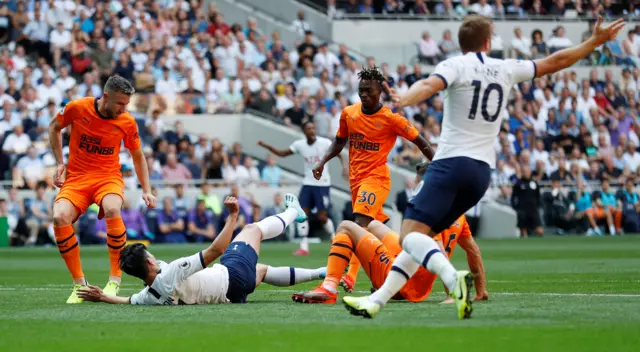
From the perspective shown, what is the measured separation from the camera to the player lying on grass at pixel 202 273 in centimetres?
1086

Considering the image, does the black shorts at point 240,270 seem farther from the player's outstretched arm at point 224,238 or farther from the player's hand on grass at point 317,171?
the player's hand on grass at point 317,171

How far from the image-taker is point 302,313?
33.0 ft

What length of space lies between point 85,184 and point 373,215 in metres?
3.36

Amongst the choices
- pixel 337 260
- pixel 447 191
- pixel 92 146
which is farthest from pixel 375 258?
pixel 92 146

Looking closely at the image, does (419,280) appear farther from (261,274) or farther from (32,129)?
(32,129)

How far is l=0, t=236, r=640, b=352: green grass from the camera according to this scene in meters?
7.73

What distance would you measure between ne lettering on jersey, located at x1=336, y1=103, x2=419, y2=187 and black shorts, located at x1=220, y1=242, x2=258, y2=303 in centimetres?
305

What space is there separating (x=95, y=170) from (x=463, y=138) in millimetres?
5343

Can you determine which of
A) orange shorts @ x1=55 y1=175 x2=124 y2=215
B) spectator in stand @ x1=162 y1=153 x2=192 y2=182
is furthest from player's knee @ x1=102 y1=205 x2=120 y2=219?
spectator in stand @ x1=162 y1=153 x2=192 y2=182

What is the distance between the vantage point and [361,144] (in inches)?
560

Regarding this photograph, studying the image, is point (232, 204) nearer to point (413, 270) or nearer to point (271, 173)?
point (413, 270)

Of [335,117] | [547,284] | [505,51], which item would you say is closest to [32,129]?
[335,117]

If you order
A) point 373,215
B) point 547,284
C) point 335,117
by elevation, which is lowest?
point 547,284

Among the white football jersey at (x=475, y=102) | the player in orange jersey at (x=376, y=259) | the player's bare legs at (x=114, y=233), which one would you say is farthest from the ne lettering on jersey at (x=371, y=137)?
the white football jersey at (x=475, y=102)
